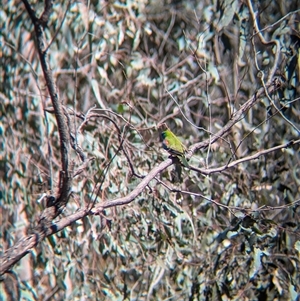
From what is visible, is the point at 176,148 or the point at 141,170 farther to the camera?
the point at 141,170

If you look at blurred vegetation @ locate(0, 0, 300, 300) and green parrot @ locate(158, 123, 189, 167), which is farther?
blurred vegetation @ locate(0, 0, 300, 300)

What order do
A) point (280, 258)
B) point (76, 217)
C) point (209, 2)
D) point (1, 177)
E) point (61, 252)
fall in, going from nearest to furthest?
point (76, 217) < point (280, 258) < point (61, 252) < point (1, 177) < point (209, 2)

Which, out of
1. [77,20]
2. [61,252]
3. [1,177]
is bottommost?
[61,252]

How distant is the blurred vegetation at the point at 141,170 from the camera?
3.49 m

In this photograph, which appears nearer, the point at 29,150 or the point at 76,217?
the point at 76,217

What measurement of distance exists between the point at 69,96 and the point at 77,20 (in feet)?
1.54

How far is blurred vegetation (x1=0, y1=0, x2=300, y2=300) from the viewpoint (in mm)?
3494

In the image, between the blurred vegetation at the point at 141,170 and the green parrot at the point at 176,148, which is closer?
the green parrot at the point at 176,148

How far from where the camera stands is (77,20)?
13.9 ft

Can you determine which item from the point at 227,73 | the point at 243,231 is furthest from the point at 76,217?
the point at 227,73

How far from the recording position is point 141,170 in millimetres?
3775

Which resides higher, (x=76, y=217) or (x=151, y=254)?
(x=76, y=217)

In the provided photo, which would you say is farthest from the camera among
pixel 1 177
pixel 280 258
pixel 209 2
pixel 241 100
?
pixel 241 100

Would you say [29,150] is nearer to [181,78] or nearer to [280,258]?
[181,78]
